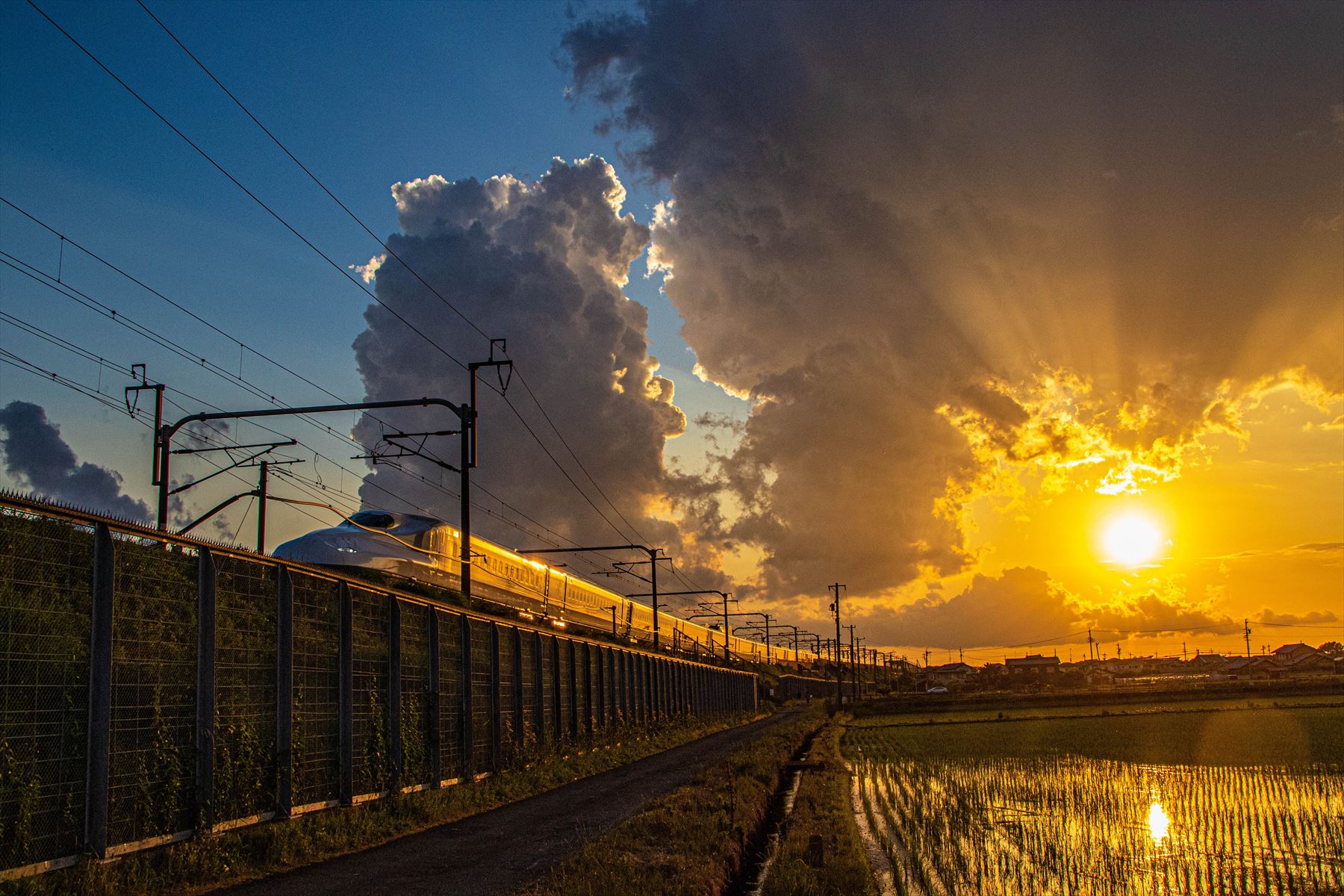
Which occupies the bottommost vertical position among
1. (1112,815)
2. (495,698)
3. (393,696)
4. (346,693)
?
(1112,815)

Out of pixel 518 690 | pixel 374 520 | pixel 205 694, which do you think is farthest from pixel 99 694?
pixel 374 520

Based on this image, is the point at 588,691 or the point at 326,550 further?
the point at 326,550

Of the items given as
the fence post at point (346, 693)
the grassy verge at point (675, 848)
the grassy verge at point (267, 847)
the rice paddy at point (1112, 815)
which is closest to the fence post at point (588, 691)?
the rice paddy at point (1112, 815)

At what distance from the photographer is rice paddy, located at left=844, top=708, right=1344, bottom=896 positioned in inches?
507

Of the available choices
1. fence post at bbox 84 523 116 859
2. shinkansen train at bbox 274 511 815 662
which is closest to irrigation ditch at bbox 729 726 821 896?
fence post at bbox 84 523 116 859

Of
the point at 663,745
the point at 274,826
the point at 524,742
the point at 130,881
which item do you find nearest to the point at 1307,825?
the point at 524,742

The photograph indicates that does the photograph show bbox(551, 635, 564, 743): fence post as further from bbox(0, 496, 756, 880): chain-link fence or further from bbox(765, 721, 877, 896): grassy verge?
bbox(0, 496, 756, 880): chain-link fence

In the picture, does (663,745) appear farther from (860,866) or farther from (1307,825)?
(860,866)

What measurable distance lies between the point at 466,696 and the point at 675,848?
727cm

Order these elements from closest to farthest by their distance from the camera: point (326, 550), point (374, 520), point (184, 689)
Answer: point (184, 689), point (326, 550), point (374, 520)

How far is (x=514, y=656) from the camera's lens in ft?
73.6

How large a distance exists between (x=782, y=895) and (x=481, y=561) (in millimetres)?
29475

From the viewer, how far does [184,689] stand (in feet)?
34.0

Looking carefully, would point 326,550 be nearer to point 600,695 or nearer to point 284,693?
point 600,695
